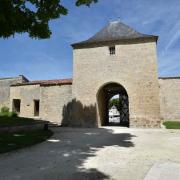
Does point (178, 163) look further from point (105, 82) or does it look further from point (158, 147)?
point (105, 82)

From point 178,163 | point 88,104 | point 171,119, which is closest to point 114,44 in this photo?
point 88,104

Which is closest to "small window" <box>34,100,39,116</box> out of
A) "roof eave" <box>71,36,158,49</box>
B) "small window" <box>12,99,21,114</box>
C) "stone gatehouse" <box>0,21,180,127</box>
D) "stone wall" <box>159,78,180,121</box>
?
"stone gatehouse" <box>0,21,180,127</box>

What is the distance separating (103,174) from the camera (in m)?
5.63

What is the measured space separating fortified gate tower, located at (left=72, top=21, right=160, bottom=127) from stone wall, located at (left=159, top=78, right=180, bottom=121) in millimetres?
2016

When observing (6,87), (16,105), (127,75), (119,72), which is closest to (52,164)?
(127,75)

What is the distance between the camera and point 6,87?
25.9 metres

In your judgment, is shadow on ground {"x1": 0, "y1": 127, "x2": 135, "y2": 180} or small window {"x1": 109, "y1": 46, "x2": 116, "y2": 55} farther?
small window {"x1": 109, "y1": 46, "x2": 116, "y2": 55}

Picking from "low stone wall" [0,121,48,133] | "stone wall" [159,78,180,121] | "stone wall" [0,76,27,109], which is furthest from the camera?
"stone wall" [0,76,27,109]

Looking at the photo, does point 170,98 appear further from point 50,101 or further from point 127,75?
point 50,101

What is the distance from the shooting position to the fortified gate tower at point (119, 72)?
1722 centimetres

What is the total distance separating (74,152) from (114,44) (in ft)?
38.3

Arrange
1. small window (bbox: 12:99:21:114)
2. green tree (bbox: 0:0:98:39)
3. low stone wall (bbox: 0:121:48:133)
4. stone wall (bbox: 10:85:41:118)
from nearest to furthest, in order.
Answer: green tree (bbox: 0:0:98:39) → low stone wall (bbox: 0:121:48:133) → stone wall (bbox: 10:85:41:118) → small window (bbox: 12:99:21:114)

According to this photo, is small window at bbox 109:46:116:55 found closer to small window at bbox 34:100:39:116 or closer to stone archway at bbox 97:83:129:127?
stone archway at bbox 97:83:129:127

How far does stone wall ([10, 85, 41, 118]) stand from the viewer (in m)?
21.7
